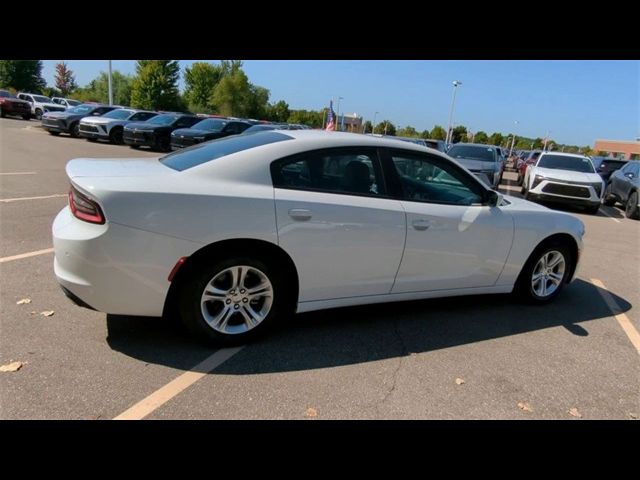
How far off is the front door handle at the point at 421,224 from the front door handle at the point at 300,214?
3.10ft

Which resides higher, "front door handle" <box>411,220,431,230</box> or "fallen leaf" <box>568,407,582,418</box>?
"front door handle" <box>411,220,431,230</box>

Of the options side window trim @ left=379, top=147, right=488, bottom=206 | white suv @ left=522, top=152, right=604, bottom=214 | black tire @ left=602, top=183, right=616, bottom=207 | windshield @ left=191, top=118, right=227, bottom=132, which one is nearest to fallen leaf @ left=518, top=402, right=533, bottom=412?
side window trim @ left=379, top=147, right=488, bottom=206

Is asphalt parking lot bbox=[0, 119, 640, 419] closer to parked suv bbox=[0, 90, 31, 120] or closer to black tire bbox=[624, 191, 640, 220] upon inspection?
black tire bbox=[624, 191, 640, 220]

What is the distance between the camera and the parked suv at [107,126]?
1962cm

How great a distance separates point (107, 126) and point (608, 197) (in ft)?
65.7

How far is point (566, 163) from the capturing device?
44.7ft

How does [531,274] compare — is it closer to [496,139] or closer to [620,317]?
[620,317]

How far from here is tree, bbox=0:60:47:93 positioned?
Result: 60.5 metres

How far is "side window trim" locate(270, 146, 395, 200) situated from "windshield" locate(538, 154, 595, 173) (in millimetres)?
11547

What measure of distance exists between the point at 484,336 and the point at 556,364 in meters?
0.59
